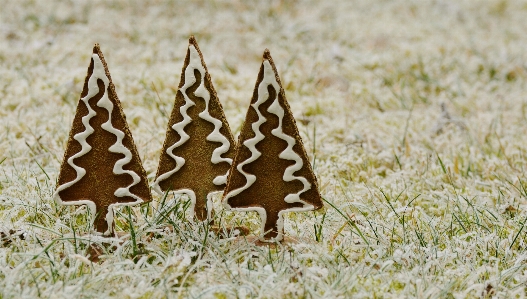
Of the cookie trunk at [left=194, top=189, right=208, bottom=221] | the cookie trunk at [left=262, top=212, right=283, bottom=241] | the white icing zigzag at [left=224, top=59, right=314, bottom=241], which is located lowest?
the cookie trunk at [left=262, top=212, right=283, bottom=241]

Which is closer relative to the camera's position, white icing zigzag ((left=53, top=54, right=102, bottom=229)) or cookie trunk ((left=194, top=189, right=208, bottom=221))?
white icing zigzag ((left=53, top=54, right=102, bottom=229))

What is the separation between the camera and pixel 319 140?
166 inches

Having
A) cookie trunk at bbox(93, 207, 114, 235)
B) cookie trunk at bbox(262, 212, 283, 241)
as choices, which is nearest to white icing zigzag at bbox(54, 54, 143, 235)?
cookie trunk at bbox(93, 207, 114, 235)

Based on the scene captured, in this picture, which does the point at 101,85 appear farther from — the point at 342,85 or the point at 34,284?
the point at 342,85

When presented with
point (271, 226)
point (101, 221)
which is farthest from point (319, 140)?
point (101, 221)

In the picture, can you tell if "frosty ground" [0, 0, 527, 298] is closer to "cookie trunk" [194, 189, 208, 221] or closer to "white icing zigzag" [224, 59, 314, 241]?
"cookie trunk" [194, 189, 208, 221]

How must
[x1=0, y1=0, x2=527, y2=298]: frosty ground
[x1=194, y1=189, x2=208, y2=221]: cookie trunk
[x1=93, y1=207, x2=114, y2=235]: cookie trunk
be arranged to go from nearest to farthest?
1. [x1=0, y1=0, x2=527, y2=298]: frosty ground
2. [x1=93, y1=207, x2=114, y2=235]: cookie trunk
3. [x1=194, y1=189, x2=208, y2=221]: cookie trunk

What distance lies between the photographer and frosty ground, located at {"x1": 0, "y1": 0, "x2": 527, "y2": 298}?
2.44 metres

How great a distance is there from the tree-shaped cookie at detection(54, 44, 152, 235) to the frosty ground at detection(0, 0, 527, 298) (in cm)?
16

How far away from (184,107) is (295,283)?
34.3 inches

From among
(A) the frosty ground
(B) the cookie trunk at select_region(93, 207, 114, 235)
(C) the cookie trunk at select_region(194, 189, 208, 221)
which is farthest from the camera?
(C) the cookie trunk at select_region(194, 189, 208, 221)

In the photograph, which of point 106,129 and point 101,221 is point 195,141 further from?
point 101,221

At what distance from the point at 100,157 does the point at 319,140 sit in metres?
2.00

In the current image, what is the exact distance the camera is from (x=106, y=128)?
249 cm
